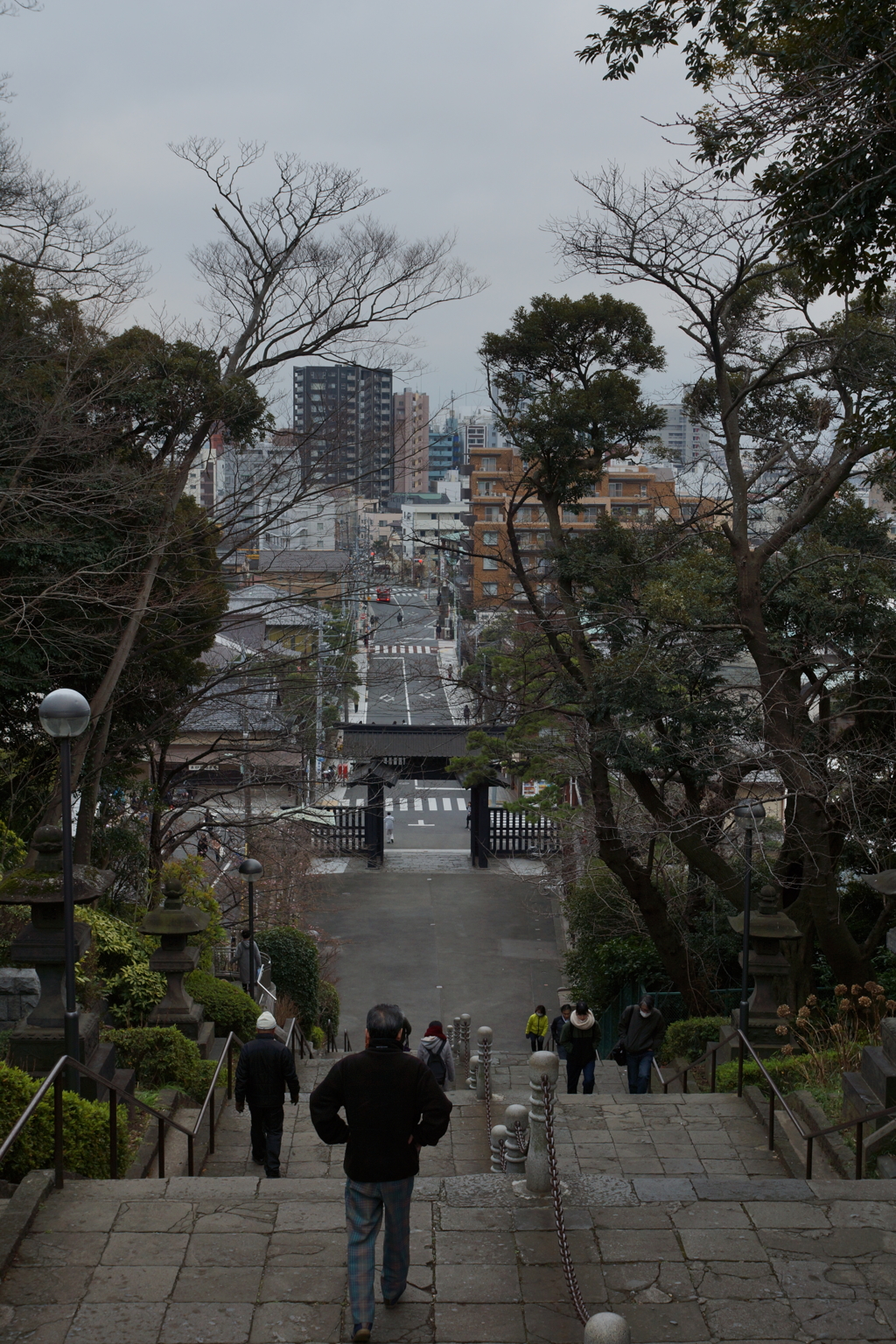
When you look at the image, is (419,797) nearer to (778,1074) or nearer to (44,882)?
(778,1074)

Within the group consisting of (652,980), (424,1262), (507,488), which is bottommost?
(652,980)

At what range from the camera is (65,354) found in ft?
49.1

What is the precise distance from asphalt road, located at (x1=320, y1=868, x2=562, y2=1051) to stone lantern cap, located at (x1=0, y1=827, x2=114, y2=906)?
12.4 m

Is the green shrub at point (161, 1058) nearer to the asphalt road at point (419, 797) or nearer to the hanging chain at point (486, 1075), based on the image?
the hanging chain at point (486, 1075)

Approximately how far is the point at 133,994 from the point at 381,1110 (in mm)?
6654

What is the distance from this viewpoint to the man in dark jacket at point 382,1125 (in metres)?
4.55

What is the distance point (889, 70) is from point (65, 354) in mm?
11014

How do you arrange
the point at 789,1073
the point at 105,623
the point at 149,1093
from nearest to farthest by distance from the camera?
1. the point at 149,1093
2. the point at 789,1073
3. the point at 105,623

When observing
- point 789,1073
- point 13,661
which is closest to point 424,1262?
point 789,1073

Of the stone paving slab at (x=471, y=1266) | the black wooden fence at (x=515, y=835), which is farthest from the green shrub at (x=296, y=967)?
the black wooden fence at (x=515, y=835)

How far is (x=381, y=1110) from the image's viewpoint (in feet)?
15.0

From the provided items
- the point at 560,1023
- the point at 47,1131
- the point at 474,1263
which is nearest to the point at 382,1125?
the point at 474,1263

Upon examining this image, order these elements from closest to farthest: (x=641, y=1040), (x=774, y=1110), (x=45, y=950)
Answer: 1. (x=45, y=950)
2. (x=774, y=1110)
3. (x=641, y=1040)

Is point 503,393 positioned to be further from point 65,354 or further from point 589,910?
point 589,910
